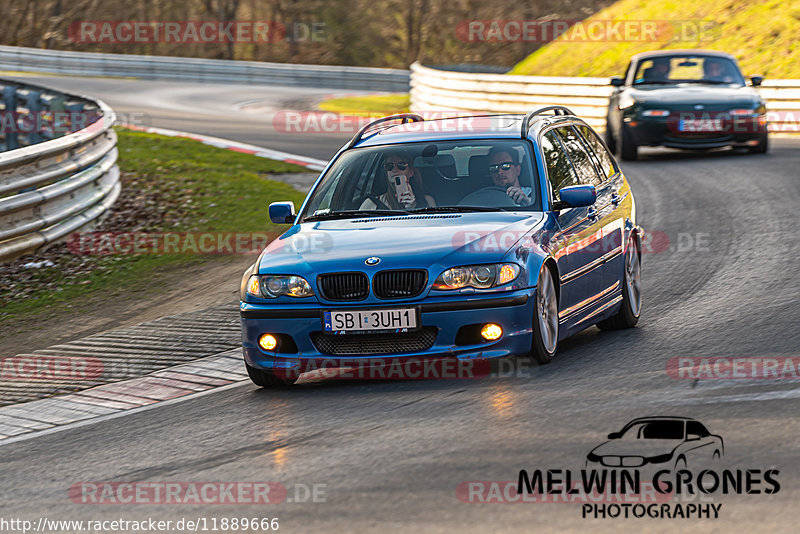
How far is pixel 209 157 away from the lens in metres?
20.3

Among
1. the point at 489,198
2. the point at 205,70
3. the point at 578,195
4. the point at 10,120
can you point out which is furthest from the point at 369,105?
the point at 578,195

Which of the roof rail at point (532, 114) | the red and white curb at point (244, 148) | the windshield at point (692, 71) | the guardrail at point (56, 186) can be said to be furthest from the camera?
the red and white curb at point (244, 148)

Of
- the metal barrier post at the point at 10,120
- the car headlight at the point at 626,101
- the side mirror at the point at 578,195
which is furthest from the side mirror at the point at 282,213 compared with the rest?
the metal barrier post at the point at 10,120

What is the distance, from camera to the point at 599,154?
32.1 ft

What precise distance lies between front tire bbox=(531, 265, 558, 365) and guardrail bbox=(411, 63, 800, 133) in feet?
57.9

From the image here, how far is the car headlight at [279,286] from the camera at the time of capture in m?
7.48

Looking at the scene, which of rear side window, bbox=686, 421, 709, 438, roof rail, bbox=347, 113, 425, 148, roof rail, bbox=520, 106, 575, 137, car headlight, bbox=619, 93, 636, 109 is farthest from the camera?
car headlight, bbox=619, 93, 636, 109

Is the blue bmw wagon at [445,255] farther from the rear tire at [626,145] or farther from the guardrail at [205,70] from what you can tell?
the guardrail at [205,70]

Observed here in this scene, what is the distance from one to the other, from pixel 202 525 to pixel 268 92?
1352 inches

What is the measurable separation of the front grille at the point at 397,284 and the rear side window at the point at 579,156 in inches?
82.9

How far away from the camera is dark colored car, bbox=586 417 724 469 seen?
5484 mm

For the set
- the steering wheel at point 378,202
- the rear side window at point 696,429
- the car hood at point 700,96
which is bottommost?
the car hood at point 700,96

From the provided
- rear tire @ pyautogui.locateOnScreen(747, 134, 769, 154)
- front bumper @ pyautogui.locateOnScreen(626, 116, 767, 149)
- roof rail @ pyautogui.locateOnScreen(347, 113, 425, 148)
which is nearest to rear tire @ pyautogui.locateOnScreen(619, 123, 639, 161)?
front bumper @ pyautogui.locateOnScreen(626, 116, 767, 149)

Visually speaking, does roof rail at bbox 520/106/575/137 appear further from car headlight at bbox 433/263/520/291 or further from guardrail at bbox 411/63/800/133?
guardrail at bbox 411/63/800/133
